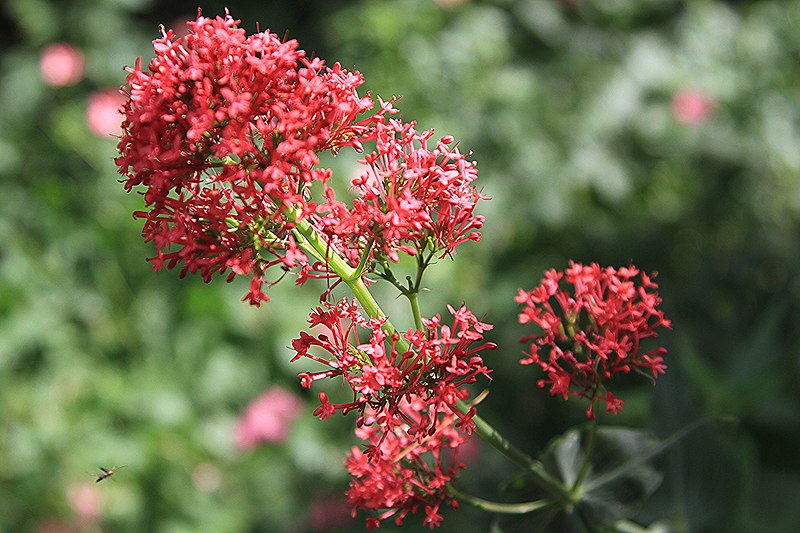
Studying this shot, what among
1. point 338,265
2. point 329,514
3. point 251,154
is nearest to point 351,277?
point 338,265

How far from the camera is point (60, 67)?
3.00 m

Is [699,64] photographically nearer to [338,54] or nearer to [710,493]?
[338,54]

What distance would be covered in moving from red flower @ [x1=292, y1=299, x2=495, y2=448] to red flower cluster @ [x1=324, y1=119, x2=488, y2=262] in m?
0.08

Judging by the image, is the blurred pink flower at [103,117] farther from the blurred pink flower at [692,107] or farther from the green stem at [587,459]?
the green stem at [587,459]

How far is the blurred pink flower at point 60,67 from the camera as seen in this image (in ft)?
9.80

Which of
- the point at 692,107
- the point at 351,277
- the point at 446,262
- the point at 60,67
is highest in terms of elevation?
the point at 60,67

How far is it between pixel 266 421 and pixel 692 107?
5.70 feet

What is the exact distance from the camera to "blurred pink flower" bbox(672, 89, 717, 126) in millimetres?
2811

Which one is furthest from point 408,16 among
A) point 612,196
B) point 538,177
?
point 612,196

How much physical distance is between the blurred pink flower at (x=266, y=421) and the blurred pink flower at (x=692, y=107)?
63.5 inches

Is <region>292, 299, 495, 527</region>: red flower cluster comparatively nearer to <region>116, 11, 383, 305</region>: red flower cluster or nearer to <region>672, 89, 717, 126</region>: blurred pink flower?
<region>116, 11, 383, 305</region>: red flower cluster

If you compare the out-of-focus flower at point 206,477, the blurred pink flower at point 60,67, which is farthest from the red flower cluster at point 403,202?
the blurred pink flower at point 60,67

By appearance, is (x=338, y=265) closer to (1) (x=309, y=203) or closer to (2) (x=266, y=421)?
(1) (x=309, y=203)

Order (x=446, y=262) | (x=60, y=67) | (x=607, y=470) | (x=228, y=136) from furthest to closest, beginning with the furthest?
(x=60, y=67)
(x=446, y=262)
(x=607, y=470)
(x=228, y=136)
